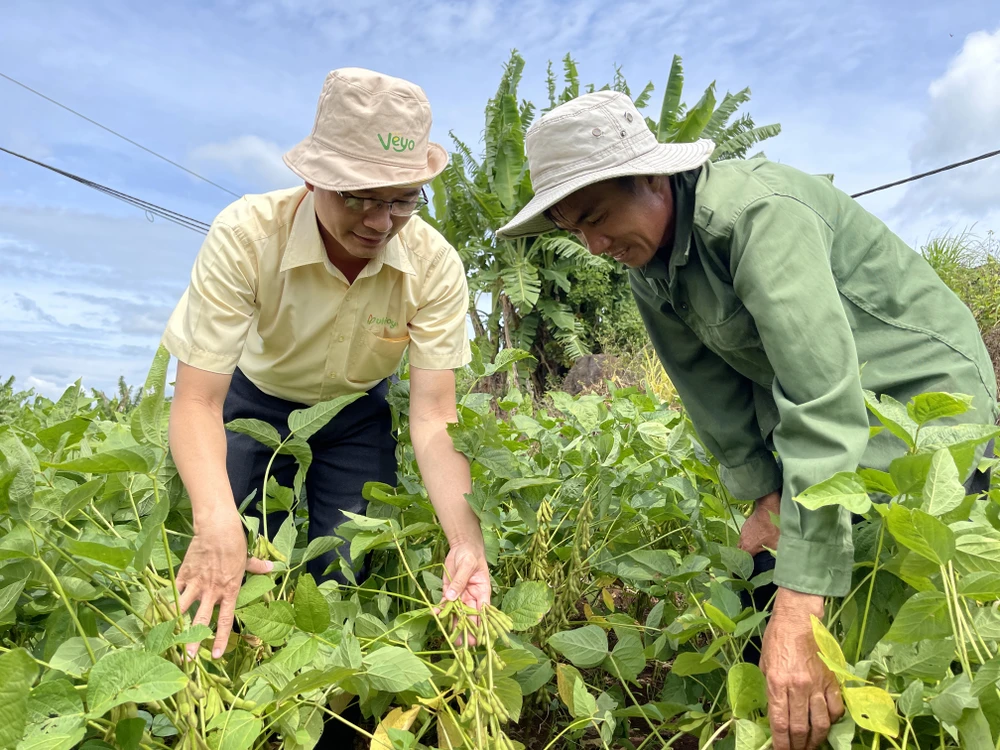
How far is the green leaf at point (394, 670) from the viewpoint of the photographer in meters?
1.09

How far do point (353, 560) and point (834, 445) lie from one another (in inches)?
31.6

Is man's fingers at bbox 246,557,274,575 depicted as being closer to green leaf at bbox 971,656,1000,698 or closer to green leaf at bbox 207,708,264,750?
green leaf at bbox 207,708,264,750

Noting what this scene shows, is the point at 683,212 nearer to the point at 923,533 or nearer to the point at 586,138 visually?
the point at 586,138

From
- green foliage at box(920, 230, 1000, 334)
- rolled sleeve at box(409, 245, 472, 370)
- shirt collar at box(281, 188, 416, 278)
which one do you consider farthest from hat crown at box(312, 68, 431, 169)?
green foliage at box(920, 230, 1000, 334)

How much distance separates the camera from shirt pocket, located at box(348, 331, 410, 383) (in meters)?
1.92

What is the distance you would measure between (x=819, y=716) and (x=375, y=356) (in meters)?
1.23

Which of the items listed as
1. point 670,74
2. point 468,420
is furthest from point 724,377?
point 670,74

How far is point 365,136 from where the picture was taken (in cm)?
160

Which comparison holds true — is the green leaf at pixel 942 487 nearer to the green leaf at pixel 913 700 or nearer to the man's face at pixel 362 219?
the green leaf at pixel 913 700

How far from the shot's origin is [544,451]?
1.97m

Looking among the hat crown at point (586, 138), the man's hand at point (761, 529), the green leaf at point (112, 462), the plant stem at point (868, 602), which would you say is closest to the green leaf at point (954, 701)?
the plant stem at point (868, 602)

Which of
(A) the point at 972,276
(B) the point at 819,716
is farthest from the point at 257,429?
(A) the point at 972,276

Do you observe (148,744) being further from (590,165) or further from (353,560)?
(590,165)

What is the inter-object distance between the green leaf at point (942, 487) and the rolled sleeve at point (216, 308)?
4.15 ft
